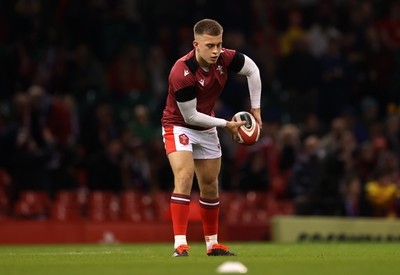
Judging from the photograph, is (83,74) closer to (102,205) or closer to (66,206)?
(102,205)

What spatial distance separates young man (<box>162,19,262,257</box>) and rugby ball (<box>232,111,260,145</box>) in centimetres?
7

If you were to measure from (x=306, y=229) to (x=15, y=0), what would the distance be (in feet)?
25.1

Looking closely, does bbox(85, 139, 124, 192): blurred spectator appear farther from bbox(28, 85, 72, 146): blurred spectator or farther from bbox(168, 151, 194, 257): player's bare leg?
bbox(168, 151, 194, 257): player's bare leg

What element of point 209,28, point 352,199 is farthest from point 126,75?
point 209,28

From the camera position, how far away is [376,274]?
28.3ft

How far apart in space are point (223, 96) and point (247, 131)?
1011cm

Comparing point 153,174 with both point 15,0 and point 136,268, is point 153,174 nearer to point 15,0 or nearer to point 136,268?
point 15,0

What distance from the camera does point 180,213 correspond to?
11109mm

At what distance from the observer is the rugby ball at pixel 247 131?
11.3 metres

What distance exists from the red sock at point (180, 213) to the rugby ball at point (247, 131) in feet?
2.74

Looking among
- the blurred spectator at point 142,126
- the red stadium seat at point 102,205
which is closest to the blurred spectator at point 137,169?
the blurred spectator at point 142,126

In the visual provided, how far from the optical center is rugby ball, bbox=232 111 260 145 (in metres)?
11.3

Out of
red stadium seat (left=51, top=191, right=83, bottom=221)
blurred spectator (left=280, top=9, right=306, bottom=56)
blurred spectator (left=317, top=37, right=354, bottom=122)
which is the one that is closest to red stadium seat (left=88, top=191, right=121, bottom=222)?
red stadium seat (left=51, top=191, right=83, bottom=221)

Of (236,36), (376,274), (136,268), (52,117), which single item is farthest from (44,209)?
(376,274)
